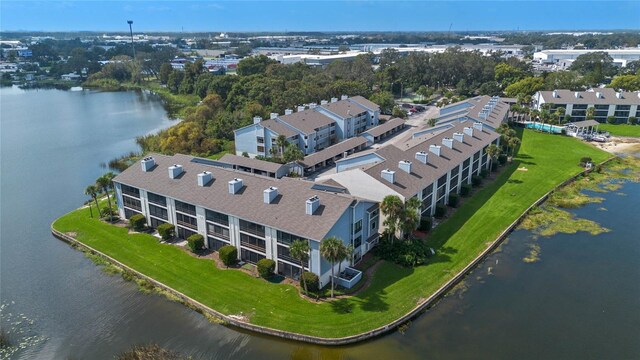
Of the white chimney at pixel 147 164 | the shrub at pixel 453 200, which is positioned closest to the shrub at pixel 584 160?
the shrub at pixel 453 200

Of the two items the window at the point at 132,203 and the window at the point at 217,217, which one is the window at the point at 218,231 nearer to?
the window at the point at 217,217

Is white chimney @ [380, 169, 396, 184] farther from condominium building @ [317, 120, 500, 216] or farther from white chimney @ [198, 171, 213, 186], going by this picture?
white chimney @ [198, 171, 213, 186]

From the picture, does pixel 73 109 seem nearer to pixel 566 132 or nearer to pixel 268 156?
pixel 268 156

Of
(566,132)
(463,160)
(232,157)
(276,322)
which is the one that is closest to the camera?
(276,322)

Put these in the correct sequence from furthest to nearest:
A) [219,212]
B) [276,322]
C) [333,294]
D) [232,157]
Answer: [232,157], [219,212], [333,294], [276,322]

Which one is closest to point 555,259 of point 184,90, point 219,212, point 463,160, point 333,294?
point 463,160

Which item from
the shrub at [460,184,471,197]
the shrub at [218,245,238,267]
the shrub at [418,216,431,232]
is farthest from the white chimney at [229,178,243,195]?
the shrub at [460,184,471,197]
